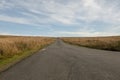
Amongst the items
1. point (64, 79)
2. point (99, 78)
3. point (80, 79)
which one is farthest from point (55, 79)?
point (99, 78)

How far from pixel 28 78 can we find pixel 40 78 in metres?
0.46

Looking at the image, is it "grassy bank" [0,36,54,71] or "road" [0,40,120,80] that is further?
"grassy bank" [0,36,54,71]

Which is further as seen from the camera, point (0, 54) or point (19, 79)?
point (0, 54)

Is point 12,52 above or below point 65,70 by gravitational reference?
below

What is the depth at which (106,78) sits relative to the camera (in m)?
7.80

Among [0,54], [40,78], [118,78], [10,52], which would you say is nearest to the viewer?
[118,78]

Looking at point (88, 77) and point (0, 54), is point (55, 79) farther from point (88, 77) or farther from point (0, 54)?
point (0, 54)

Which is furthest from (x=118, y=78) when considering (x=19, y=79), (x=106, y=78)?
(x=19, y=79)

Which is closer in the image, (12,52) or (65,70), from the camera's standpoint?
(65,70)

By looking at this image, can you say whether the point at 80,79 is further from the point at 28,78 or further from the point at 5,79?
the point at 5,79

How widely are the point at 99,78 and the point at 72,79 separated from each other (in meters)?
1.00

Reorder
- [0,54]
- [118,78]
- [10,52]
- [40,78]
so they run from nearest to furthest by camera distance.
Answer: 1. [118,78]
2. [40,78]
3. [0,54]
4. [10,52]

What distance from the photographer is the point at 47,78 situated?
26.9 feet

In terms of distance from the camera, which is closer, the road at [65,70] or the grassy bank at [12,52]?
the road at [65,70]
